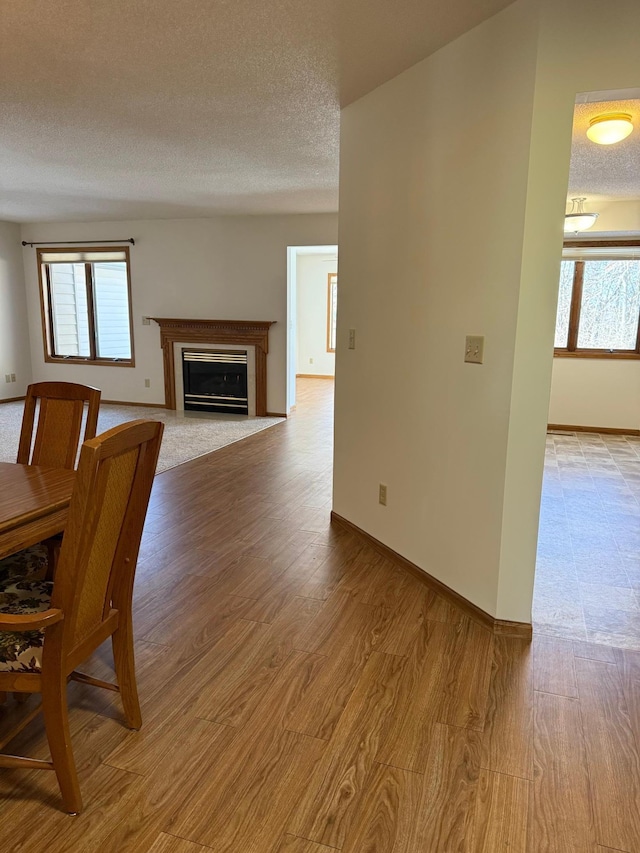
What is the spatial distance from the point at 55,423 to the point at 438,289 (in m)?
1.80

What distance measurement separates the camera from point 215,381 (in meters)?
7.43

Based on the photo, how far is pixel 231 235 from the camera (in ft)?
23.3

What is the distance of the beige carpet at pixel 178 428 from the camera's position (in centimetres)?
530

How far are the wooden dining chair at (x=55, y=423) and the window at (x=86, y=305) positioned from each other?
5832 millimetres

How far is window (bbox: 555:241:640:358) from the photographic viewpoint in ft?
20.2

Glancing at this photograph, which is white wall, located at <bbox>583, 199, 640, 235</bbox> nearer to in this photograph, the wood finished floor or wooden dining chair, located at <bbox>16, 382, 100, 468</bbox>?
the wood finished floor

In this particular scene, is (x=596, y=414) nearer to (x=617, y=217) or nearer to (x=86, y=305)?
(x=617, y=217)

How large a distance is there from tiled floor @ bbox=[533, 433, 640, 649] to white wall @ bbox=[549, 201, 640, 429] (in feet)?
3.44

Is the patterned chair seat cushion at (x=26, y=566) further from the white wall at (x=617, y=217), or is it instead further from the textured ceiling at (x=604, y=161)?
the white wall at (x=617, y=217)

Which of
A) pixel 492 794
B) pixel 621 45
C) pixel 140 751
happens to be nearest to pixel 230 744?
pixel 140 751

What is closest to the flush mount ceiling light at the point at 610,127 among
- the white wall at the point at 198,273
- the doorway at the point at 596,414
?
the doorway at the point at 596,414

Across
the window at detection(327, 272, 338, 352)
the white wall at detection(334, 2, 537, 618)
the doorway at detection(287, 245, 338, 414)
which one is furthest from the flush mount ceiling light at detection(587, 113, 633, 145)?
the window at detection(327, 272, 338, 352)

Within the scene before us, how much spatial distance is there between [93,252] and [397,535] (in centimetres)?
677

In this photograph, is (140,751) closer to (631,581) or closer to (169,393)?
(631,581)
